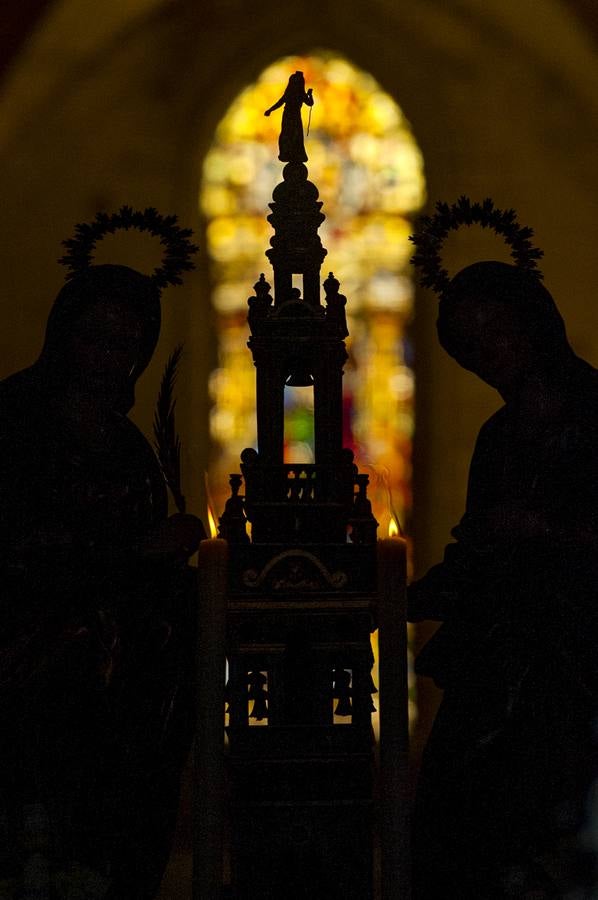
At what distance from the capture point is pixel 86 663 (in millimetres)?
3799

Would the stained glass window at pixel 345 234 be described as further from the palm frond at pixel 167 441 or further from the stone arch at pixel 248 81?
the palm frond at pixel 167 441

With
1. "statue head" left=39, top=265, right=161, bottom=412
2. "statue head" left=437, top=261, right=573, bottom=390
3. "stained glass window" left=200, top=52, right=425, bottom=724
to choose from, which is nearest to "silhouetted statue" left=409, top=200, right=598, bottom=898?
"statue head" left=437, top=261, right=573, bottom=390

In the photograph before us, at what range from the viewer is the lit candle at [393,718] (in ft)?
11.0

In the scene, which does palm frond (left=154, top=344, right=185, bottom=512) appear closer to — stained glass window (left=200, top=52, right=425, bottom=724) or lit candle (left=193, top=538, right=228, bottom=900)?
lit candle (left=193, top=538, right=228, bottom=900)

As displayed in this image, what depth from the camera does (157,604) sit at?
3.88 meters

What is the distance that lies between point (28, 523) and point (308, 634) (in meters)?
0.68

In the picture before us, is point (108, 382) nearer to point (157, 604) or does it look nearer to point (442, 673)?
point (157, 604)

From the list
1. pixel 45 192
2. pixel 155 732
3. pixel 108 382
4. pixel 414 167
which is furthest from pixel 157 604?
pixel 414 167

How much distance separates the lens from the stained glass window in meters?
7.04

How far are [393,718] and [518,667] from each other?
0.47 metres

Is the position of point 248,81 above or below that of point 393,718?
above

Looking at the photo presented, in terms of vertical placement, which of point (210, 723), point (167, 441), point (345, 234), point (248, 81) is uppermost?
point (248, 81)

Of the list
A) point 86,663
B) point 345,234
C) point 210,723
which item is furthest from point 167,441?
point 345,234

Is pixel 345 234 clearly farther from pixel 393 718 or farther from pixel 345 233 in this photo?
pixel 393 718
